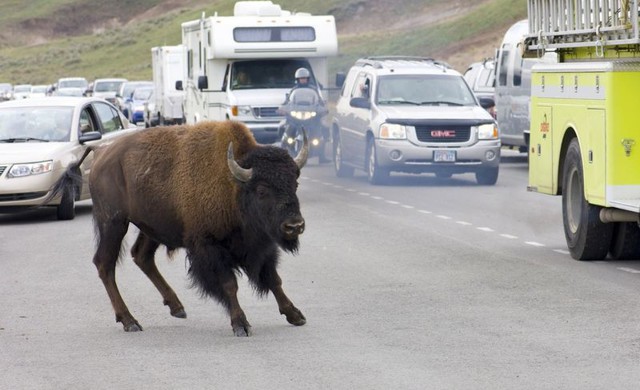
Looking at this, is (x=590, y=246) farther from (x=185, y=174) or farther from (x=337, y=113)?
(x=337, y=113)

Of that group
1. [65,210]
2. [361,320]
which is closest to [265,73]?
[65,210]

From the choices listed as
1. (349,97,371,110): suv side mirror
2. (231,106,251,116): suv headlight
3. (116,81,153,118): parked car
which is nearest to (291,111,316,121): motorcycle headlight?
(349,97,371,110): suv side mirror

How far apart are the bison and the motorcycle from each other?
41.3ft

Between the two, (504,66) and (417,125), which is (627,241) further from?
(504,66)

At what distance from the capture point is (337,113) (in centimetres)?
2786

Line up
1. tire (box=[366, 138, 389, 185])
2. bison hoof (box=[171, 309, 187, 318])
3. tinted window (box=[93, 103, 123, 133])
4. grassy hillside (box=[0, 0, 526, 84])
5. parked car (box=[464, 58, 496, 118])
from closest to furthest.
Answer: bison hoof (box=[171, 309, 187, 318])
tinted window (box=[93, 103, 123, 133])
tire (box=[366, 138, 389, 185])
parked car (box=[464, 58, 496, 118])
grassy hillside (box=[0, 0, 526, 84])

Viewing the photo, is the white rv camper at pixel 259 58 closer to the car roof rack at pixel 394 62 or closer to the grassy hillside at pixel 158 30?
the car roof rack at pixel 394 62

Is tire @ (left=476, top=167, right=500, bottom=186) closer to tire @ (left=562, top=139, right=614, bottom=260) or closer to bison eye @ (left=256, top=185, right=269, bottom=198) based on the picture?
tire @ (left=562, top=139, right=614, bottom=260)

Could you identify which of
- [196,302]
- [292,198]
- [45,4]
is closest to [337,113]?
[196,302]

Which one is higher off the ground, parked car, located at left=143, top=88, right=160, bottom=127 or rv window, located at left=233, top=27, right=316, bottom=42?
rv window, located at left=233, top=27, right=316, bottom=42

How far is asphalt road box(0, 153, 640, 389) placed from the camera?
28.7 feet

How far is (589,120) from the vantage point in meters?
13.9

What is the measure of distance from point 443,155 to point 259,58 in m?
6.51

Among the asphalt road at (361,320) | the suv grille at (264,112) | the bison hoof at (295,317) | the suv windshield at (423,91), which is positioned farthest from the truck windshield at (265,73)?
the bison hoof at (295,317)
